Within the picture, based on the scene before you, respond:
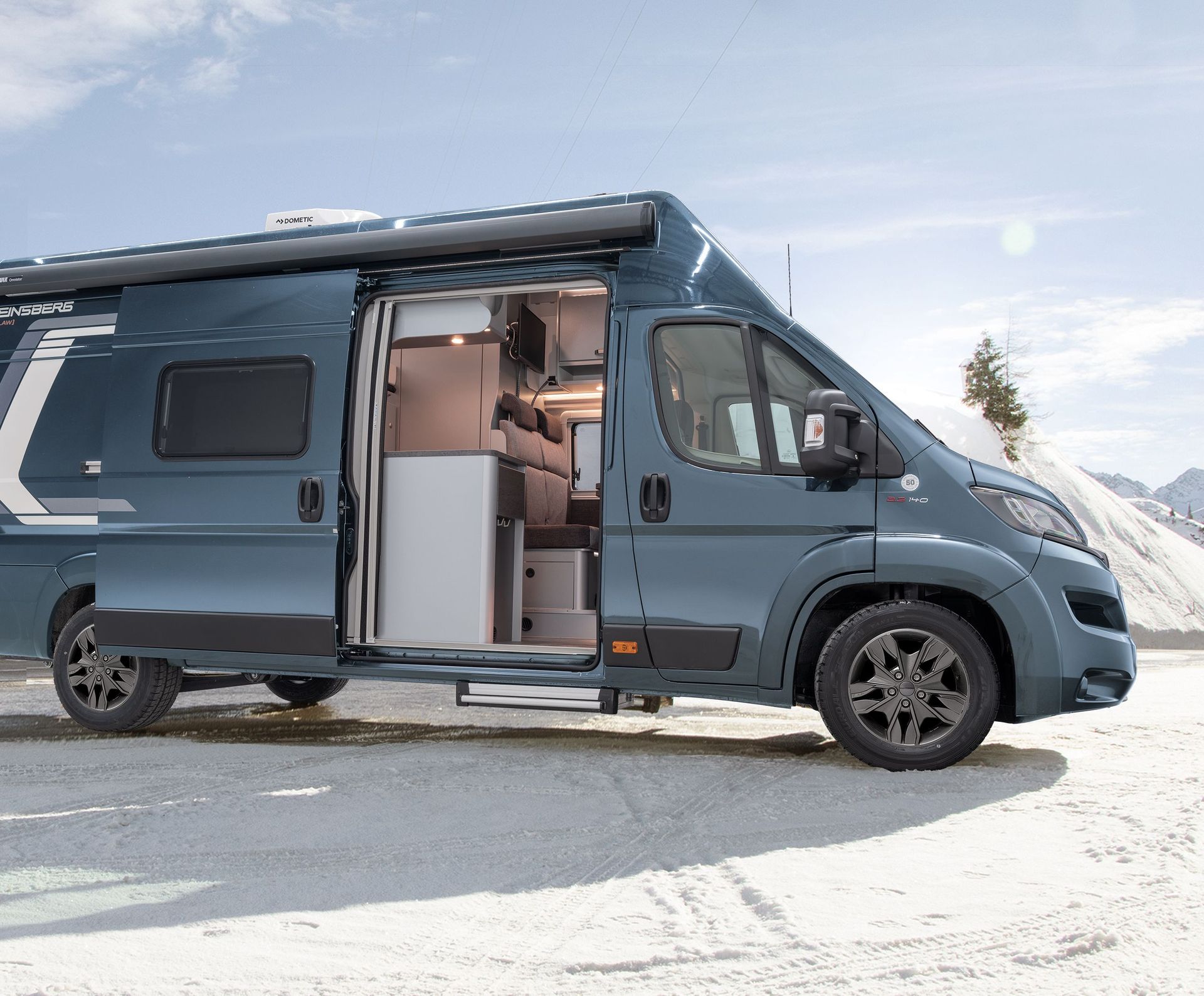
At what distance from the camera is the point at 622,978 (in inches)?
104

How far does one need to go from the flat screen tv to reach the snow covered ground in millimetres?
3138

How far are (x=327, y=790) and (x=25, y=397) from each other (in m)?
3.73

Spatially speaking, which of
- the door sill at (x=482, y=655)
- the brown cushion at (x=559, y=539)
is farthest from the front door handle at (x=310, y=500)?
the brown cushion at (x=559, y=539)

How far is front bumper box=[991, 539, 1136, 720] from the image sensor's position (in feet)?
16.6

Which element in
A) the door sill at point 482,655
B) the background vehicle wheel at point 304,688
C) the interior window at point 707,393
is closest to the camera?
the interior window at point 707,393

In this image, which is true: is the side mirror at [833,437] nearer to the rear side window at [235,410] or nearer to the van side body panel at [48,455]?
the rear side window at [235,410]

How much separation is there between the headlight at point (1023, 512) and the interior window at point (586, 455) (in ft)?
12.5

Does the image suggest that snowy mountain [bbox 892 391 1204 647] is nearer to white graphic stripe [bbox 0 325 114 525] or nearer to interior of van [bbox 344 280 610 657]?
interior of van [bbox 344 280 610 657]

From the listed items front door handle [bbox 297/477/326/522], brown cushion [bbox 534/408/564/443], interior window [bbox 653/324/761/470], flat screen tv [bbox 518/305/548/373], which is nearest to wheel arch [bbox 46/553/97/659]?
front door handle [bbox 297/477/326/522]

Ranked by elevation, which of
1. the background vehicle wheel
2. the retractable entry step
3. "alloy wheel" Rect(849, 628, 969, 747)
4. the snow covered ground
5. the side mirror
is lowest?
the background vehicle wheel

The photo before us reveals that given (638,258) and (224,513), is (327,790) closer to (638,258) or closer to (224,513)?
(224,513)

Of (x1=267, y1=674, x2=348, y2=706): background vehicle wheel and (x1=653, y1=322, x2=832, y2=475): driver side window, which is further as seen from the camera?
(x1=267, y1=674, x2=348, y2=706): background vehicle wheel

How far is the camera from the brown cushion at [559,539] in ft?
24.1

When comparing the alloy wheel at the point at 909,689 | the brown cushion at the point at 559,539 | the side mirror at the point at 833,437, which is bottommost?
the alloy wheel at the point at 909,689
